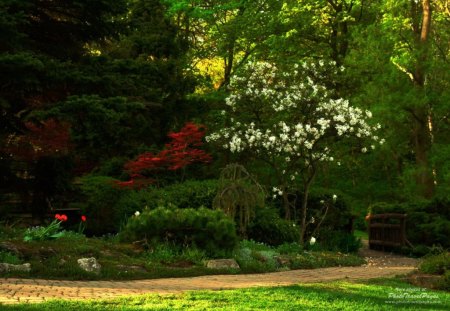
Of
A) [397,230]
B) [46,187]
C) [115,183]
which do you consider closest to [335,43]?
[397,230]

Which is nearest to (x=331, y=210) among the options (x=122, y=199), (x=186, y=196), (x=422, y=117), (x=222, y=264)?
(x=186, y=196)

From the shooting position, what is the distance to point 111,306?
6.61 m

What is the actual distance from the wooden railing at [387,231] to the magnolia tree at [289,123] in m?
2.76

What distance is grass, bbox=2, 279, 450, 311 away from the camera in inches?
262

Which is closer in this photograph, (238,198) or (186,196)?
(238,198)

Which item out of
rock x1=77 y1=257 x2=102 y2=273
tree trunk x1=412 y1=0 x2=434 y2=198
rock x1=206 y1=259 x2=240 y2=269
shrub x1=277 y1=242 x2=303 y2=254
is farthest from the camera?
tree trunk x1=412 y1=0 x2=434 y2=198

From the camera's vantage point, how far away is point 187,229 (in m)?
11.9

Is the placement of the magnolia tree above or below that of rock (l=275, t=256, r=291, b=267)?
above

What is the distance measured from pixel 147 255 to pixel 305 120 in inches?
281

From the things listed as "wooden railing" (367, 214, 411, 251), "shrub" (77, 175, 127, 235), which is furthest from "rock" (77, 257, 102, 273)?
"wooden railing" (367, 214, 411, 251)

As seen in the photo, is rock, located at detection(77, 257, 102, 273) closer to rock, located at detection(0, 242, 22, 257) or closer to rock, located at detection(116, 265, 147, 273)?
rock, located at detection(116, 265, 147, 273)

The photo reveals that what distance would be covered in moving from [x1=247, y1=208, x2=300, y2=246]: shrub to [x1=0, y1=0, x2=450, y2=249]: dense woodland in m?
0.35

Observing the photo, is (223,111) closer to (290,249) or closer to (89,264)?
(290,249)

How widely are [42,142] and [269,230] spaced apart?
23.2ft
